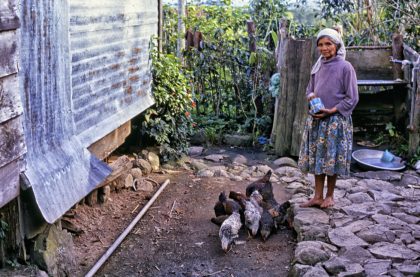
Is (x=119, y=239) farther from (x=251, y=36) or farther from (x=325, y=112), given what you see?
(x=251, y=36)

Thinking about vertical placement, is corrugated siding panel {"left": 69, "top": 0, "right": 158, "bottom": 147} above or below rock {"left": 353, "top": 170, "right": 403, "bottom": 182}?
above

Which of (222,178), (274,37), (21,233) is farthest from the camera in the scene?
(274,37)

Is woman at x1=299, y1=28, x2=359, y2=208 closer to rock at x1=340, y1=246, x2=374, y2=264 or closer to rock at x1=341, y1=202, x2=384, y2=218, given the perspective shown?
rock at x1=341, y1=202, x2=384, y2=218

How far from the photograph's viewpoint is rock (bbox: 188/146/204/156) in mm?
8536

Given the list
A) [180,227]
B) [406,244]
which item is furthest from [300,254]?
[180,227]

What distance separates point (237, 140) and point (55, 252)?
5075 mm

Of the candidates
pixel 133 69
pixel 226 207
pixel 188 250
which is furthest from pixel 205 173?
pixel 188 250

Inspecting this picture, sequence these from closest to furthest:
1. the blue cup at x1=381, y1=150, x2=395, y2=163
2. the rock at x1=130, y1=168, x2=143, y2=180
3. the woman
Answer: the woman → the rock at x1=130, y1=168, x2=143, y2=180 → the blue cup at x1=381, y1=150, x2=395, y2=163

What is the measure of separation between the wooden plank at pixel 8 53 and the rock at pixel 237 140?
575 cm

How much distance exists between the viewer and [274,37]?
31.2 ft

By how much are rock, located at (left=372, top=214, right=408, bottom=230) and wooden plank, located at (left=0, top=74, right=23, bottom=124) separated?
3404mm

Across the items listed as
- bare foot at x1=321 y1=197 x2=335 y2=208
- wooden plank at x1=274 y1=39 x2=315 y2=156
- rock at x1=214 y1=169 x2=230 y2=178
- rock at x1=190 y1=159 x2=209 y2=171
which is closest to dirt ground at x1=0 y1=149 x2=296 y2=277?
bare foot at x1=321 y1=197 x2=335 y2=208

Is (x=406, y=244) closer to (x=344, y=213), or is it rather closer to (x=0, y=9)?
(x=344, y=213)

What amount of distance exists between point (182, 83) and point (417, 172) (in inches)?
134
